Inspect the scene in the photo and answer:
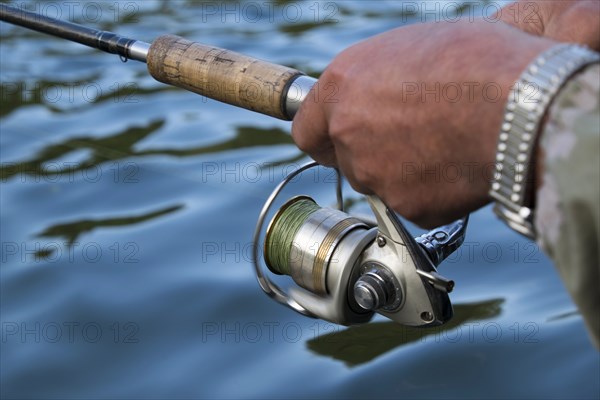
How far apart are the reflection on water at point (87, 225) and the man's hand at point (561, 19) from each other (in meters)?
1.76

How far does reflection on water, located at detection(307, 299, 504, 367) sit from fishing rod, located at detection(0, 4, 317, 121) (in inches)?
29.7

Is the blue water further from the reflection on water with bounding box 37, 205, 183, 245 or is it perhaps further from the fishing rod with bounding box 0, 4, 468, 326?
the fishing rod with bounding box 0, 4, 468, 326

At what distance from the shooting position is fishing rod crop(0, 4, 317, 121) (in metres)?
1.90

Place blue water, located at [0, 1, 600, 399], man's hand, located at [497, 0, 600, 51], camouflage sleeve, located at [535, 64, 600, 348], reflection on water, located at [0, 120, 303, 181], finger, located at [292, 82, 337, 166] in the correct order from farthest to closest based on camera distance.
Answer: reflection on water, located at [0, 120, 303, 181] < blue water, located at [0, 1, 600, 399] < man's hand, located at [497, 0, 600, 51] < finger, located at [292, 82, 337, 166] < camouflage sleeve, located at [535, 64, 600, 348]

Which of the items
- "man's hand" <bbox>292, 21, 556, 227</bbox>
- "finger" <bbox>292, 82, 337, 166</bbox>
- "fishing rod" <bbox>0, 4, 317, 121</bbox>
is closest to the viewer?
"man's hand" <bbox>292, 21, 556, 227</bbox>

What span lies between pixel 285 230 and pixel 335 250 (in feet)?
0.47

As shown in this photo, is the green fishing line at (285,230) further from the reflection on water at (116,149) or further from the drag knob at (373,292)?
the reflection on water at (116,149)

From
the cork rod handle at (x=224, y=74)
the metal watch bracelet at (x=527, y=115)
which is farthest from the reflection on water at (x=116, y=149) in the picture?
the metal watch bracelet at (x=527, y=115)

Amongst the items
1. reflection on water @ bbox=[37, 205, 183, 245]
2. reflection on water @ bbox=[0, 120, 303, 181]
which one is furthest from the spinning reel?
reflection on water @ bbox=[0, 120, 303, 181]

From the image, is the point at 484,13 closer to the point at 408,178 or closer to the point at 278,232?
the point at 278,232

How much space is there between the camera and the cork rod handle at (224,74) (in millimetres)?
1926

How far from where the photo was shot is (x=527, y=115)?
1272 mm

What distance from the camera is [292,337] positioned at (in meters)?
2.66

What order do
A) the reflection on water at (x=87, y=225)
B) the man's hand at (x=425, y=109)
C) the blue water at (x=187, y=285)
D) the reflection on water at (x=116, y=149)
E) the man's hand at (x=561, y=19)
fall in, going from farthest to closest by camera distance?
1. the reflection on water at (x=116, y=149)
2. the reflection on water at (x=87, y=225)
3. the blue water at (x=187, y=285)
4. the man's hand at (x=561, y=19)
5. the man's hand at (x=425, y=109)
